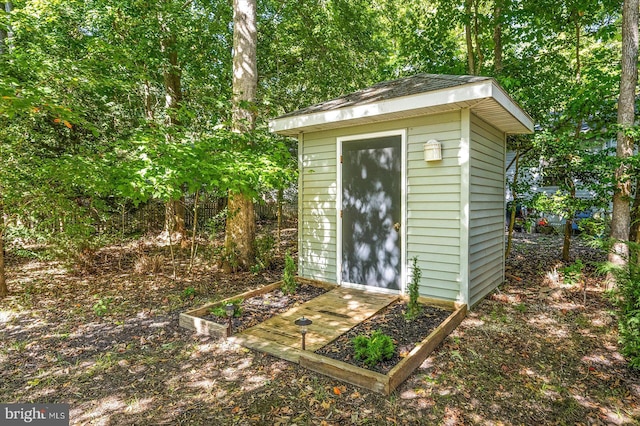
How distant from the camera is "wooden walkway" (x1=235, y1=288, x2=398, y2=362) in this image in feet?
10.5

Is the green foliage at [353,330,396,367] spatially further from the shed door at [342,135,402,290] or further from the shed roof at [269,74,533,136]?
the shed roof at [269,74,533,136]

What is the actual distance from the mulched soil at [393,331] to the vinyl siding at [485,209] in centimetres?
76

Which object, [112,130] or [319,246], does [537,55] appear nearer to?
[319,246]

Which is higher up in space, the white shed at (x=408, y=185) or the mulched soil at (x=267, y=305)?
the white shed at (x=408, y=185)

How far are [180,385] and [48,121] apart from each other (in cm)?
716

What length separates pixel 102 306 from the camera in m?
4.32

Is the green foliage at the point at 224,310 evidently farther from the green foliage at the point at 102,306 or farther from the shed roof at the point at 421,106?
the shed roof at the point at 421,106

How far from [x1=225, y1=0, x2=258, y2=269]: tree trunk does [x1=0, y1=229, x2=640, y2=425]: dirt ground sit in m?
1.47

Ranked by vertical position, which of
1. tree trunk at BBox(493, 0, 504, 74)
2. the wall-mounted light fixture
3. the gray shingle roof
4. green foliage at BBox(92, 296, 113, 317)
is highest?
tree trunk at BBox(493, 0, 504, 74)

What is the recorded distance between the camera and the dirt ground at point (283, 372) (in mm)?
2328

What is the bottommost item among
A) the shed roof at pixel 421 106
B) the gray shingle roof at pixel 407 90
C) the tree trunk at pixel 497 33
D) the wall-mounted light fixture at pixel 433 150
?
the wall-mounted light fixture at pixel 433 150

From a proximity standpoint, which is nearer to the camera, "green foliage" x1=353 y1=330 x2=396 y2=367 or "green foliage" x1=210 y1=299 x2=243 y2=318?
"green foliage" x1=353 y1=330 x2=396 y2=367

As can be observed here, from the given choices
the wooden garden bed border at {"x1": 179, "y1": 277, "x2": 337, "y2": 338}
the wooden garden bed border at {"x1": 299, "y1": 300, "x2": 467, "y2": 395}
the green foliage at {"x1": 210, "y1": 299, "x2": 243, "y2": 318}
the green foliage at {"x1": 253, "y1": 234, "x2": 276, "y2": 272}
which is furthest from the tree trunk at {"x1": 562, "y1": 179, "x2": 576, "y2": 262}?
the wooden garden bed border at {"x1": 179, "y1": 277, "x2": 337, "y2": 338}

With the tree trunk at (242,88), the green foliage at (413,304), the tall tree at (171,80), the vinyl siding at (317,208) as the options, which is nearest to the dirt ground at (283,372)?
the green foliage at (413,304)
